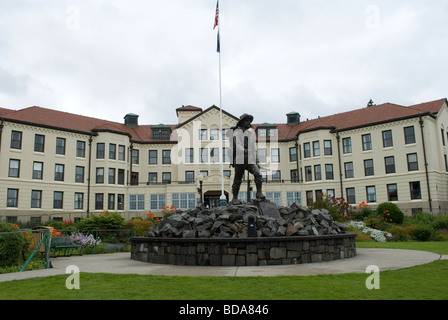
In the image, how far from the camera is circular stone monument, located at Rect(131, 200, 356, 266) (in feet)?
34.1

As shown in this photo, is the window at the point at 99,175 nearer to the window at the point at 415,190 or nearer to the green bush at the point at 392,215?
the green bush at the point at 392,215

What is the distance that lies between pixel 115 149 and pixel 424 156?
34256mm

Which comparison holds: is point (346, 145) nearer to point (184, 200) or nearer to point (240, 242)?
point (184, 200)

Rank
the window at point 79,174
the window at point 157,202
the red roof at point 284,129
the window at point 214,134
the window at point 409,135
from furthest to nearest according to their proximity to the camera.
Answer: the window at point 214,134 → the window at point 157,202 → the window at point 79,174 → the red roof at point 284,129 → the window at point 409,135

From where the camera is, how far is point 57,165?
39.8 m

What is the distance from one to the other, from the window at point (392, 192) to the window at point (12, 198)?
3856 cm

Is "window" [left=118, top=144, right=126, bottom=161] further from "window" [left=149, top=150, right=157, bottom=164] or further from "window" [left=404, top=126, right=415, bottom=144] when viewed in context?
"window" [left=404, top=126, right=415, bottom=144]

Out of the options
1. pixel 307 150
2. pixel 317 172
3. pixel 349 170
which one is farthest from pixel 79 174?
pixel 349 170

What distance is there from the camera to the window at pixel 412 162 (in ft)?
122

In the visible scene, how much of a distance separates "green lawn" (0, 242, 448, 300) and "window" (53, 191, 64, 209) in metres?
33.6

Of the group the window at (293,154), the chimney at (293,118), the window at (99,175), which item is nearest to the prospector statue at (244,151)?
the window at (99,175)

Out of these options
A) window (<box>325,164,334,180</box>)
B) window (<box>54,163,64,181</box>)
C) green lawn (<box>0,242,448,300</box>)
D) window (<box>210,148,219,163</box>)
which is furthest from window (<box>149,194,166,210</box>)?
green lawn (<box>0,242,448,300</box>)
